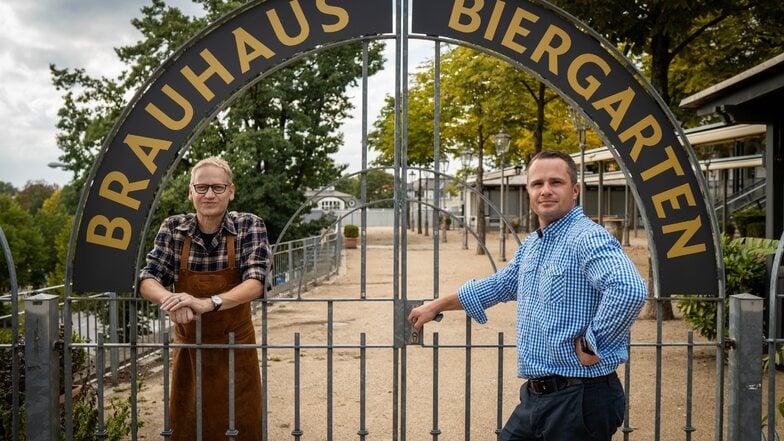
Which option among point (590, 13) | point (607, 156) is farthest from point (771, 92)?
point (607, 156)

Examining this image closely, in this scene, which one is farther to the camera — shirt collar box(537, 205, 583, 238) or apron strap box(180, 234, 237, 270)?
apron strap box(180, 234, 237, 270)

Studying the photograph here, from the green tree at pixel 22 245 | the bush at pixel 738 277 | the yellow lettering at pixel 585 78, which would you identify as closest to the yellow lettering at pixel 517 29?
the yellow lettering at pixel 585 78

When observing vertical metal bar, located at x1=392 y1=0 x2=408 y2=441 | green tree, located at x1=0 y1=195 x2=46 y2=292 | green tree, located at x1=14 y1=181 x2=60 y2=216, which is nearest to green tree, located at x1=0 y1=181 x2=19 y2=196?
green tree, located at x1=14 y1=181 x2=60 y2=216

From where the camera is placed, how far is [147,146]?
13.2 ft

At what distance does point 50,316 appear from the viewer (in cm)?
387

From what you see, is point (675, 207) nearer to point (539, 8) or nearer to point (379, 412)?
point (539, 8)

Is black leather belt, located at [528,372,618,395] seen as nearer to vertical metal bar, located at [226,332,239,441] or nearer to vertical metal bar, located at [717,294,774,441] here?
vertical metal bar, located at [717,294,774,441]

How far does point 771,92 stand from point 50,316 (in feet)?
24.7

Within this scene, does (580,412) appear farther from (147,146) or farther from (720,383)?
(147,146)

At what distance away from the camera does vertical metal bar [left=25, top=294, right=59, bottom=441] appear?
3.81 m

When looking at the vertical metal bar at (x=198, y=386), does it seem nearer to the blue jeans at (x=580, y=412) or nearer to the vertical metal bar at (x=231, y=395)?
the vertical metal bar at (x=231, y=395)

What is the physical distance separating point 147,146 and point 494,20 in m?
2.30

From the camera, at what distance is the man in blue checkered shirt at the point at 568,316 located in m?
2.70

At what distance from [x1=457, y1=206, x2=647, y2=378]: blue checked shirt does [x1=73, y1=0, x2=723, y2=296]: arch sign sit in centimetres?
132
